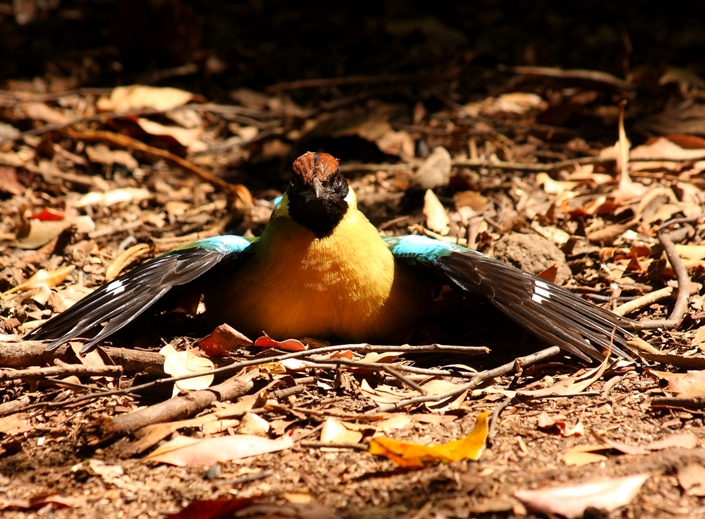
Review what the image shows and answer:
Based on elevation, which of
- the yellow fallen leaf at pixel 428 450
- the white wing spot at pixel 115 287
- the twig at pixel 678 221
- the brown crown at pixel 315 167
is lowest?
the yellow fallen leaf at pixel 428 450

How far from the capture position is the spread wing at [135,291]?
447 cm

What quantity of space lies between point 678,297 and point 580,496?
2215mm

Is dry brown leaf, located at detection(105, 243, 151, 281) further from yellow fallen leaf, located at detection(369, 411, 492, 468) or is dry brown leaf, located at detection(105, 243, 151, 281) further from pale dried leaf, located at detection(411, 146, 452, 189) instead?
yellow fallen leaf, located at detection(369, 411, 492, 468)

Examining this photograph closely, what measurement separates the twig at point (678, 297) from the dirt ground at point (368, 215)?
0.09 feet

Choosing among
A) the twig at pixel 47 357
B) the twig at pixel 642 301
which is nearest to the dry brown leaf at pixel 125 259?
the twig at pixel 47 357

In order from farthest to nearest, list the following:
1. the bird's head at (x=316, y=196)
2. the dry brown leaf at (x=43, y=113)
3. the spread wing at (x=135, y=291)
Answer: the dry brown leaf at (x=43, y=113) < the bird's head at (x=316, y=196) < the spread wing at (x=135, y=291)

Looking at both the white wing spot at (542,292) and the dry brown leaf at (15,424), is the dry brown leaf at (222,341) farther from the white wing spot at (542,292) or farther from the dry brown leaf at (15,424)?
the white wing spot at (542,292)

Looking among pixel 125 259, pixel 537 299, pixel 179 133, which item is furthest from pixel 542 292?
pixel 179 133

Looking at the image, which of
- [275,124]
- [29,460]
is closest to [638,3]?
[275,124]

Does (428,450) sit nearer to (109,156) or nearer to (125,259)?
(125,259)

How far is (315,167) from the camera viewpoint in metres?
4.78

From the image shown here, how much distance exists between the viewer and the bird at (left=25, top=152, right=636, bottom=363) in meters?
4.55

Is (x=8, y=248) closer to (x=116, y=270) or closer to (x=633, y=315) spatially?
(x=116, y=270)

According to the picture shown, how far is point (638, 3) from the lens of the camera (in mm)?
9266
